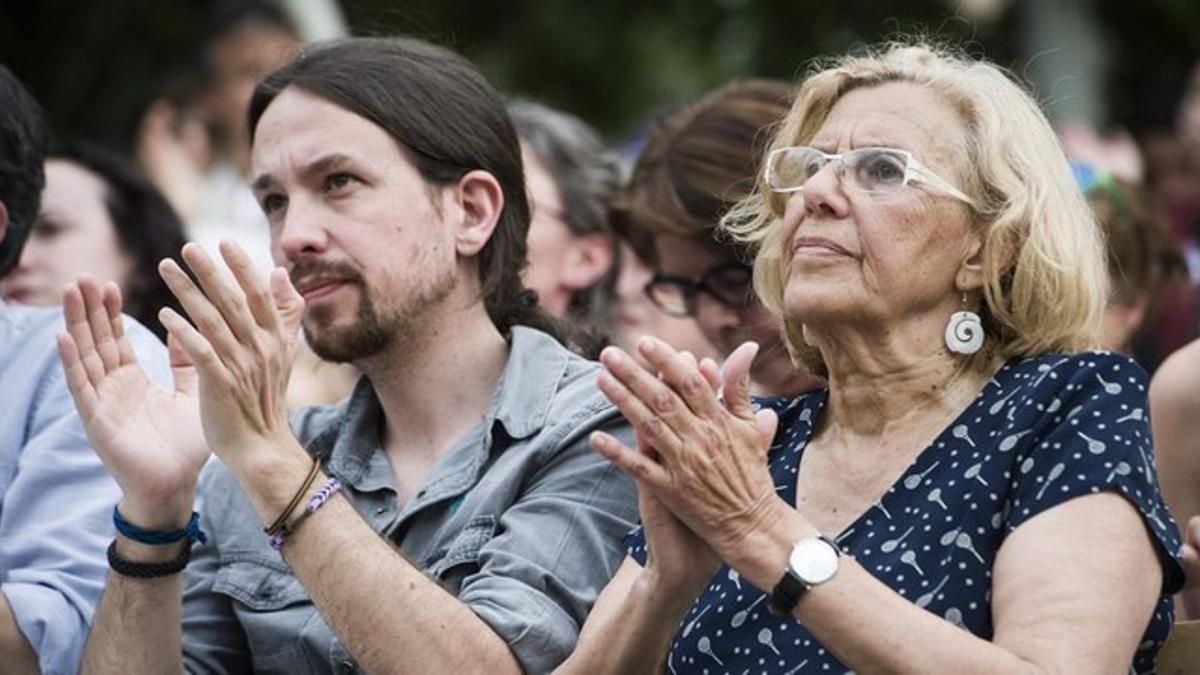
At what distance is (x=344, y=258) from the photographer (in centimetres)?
418

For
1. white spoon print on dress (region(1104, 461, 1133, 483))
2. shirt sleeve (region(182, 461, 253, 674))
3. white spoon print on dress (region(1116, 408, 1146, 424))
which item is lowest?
shirt sleeve (region(182, 461, 253, 674))

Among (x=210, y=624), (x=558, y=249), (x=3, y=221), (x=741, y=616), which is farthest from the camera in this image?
(x=558, y=249)

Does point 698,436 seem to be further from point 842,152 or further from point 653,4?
point 653,4

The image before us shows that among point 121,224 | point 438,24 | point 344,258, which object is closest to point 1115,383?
point 344,258

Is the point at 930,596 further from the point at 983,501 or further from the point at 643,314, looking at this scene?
the point at 643,314

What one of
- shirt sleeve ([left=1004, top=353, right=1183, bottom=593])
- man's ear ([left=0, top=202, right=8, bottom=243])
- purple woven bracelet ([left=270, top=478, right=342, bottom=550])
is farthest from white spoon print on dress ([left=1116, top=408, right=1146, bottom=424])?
man's ear ([left=0, top=202, right=8, bottom=243])

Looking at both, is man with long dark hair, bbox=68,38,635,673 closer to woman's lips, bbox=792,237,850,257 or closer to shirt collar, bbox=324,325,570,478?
shirt collar, bbox=324,325,570,478

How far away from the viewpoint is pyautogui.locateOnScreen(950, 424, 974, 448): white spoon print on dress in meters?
3.53

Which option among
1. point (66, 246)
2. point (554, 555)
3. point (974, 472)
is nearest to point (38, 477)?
point (554, 555)

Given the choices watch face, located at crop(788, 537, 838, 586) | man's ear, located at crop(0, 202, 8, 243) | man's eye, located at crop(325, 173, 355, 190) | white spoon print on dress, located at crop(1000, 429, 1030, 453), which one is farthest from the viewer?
man's ear, located at crop(0, 202, 8, 243)

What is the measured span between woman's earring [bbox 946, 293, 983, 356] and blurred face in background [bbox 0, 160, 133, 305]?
2.61 metres

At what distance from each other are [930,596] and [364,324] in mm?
1283

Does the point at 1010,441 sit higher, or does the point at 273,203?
the point at 1010,441

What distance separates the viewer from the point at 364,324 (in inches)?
165
